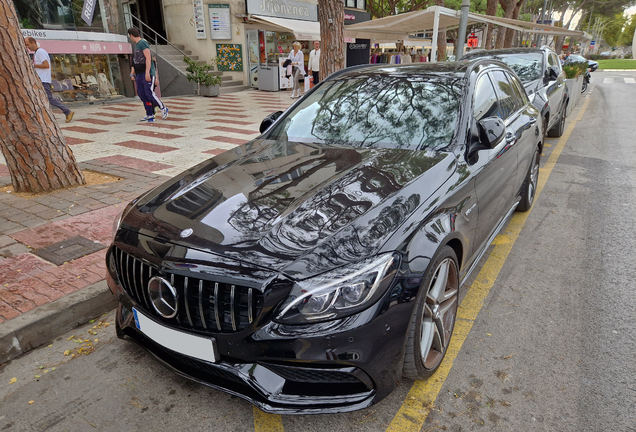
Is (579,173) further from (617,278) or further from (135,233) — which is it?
(135,233)

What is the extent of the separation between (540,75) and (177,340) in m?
8.35

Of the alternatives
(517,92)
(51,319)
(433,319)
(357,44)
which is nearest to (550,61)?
(517,92)

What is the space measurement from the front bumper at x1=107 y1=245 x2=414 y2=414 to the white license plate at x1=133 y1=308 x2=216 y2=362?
0.05m

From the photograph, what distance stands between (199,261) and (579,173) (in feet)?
22.5

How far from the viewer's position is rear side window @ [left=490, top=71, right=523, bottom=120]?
13.0 feet

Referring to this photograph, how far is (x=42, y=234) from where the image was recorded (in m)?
4.25

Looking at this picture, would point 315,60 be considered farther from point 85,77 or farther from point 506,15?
point 506,15

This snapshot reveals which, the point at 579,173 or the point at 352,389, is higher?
the point at 352,389

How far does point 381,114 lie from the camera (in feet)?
10.9

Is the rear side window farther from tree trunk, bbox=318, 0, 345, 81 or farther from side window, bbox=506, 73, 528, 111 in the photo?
tree trunk, bbox=318, 0, 345, 81

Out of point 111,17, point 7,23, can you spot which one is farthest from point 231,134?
point 111,17

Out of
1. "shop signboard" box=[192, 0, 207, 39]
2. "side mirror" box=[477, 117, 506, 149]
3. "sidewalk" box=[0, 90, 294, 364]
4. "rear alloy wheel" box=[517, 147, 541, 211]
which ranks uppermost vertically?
"shop signboard" box=[192, 0, 207, 39]

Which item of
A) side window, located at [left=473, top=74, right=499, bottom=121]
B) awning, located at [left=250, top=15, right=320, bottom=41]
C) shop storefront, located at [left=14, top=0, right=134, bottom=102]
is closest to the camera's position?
side window, located at [left=473, top=74, right=499, bottom=121]

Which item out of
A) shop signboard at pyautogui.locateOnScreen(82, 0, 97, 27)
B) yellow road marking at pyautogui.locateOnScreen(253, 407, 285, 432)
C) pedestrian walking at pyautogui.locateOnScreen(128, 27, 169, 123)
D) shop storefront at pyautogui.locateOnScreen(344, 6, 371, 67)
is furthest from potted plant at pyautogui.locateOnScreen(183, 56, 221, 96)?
yellow road marking at pyautogui.locateOnScreen(253, 407, 285, 432)
